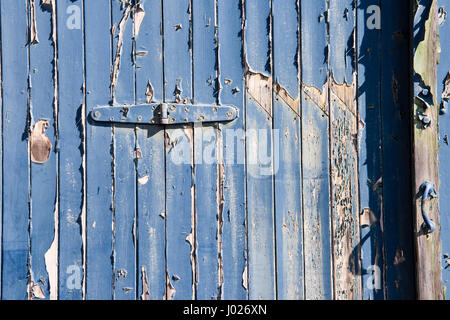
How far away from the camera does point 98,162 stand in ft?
5.32

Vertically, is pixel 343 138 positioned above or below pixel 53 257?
above

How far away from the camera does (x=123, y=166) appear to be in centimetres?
162

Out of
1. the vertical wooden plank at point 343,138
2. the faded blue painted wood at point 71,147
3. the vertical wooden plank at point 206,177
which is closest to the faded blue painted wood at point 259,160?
the vertical wooden plank at point 206,177

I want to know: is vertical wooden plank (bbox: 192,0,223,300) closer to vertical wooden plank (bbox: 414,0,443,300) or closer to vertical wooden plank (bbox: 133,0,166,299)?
vertical wooden plank (bbox: 133,0,166,299)

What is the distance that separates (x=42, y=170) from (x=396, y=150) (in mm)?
1179

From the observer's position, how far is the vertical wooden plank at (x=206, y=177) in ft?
5.34

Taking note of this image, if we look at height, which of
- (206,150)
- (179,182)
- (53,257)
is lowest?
(53,257)

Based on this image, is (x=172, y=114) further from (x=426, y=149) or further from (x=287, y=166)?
(x=426, y=149)

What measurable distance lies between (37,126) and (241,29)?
2.46 feet

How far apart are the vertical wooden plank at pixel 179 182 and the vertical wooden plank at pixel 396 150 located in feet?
2.14

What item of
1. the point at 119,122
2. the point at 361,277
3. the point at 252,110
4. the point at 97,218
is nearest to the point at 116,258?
the point at 97,218

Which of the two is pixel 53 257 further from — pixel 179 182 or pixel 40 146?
pixel 179 182

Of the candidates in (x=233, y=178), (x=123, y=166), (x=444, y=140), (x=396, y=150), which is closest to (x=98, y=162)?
(x=123, y=166)

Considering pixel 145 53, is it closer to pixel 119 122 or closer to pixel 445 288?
pixel 119 122
